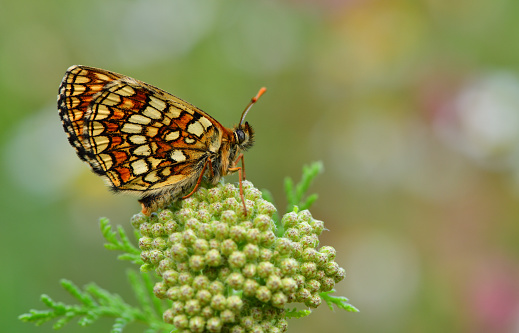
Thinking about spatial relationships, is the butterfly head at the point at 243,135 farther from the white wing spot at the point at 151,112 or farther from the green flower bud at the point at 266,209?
the green flower bud at the point at 266,209

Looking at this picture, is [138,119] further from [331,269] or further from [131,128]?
[331,269]

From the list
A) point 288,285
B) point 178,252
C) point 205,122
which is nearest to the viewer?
→ point 288,285

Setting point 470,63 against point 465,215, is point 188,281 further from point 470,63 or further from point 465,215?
point 470,63

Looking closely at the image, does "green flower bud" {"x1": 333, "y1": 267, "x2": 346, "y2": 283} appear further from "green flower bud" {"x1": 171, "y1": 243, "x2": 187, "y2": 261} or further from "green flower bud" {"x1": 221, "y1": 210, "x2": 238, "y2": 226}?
"green flower bud" {"x1": 171, "y1": 243, "x2": 187, "y2": 261}

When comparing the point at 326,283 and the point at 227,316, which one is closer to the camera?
the point at 227,316

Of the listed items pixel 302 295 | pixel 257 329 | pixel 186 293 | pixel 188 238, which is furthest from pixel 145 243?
pixel 302 295

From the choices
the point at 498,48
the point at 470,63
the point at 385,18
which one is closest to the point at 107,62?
the point at 385,18

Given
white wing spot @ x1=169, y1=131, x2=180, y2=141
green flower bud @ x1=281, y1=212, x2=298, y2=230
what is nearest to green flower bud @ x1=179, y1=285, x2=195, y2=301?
green flower bud @ x1=281, y1=212, x2=298, y2=230

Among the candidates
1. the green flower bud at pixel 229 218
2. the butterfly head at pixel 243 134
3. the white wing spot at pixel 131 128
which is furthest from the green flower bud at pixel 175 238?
the butterfly head at pixel 243 134
